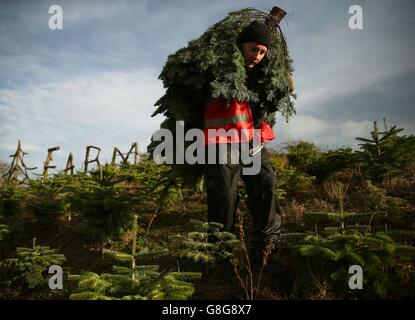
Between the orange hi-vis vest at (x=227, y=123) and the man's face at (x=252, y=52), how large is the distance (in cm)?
50

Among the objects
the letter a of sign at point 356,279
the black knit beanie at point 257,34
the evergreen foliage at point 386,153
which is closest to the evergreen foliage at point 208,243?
the letter a of sign at point 356,279

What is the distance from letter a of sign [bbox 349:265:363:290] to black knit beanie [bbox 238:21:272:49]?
2.49 meters

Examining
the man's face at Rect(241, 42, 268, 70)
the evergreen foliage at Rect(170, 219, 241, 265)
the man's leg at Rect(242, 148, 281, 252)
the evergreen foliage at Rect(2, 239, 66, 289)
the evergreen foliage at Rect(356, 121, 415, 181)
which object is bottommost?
the evergreen foliage at Rect(2, 239, 66, 289)

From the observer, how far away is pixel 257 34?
3855mm

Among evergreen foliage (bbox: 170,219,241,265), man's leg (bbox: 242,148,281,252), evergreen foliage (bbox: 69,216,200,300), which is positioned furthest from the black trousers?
evergreen foliage (bbox: 69,216,200,300)

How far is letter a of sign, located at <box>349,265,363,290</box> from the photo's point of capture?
2861 millimetres

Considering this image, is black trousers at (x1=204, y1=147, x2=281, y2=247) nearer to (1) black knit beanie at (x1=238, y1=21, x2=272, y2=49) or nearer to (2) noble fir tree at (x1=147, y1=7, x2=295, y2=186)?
(2) noble fir tree at (x1=147, y1=7, x2=295, y2=186)

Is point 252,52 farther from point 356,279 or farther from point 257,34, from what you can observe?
point 356,279

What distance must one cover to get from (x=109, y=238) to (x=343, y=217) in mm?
3461

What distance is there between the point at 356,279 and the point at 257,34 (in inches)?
105

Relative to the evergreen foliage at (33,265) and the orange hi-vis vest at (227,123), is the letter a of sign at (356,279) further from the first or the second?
the evergreen foliage at (33,265)

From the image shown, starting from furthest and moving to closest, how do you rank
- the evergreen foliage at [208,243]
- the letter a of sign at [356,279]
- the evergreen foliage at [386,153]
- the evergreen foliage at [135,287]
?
the evergreen foliage at [386,153]
the evergreen foliage at [208,243]
the letter a of sign at [356,279]
the evergreen foliage at [135,287]

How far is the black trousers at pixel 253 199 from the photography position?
3.85 metres
